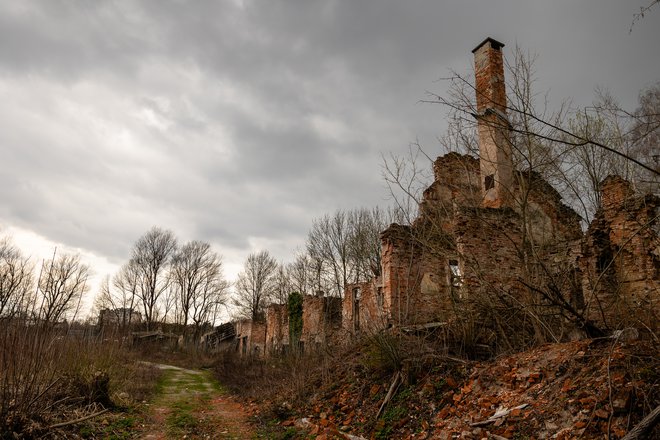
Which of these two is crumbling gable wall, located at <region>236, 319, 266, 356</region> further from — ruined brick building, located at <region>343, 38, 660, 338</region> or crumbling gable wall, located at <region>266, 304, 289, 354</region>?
ruined brick building, located at <region>343, 38, 660, 338</region>

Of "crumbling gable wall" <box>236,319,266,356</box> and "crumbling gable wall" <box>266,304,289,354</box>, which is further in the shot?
"crumbling gable wall" <box>236,319,266,356</box>

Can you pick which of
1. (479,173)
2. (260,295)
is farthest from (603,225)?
(260,295)

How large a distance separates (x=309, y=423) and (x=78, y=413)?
4.01 meters

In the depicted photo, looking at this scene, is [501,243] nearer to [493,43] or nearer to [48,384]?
[493,43]

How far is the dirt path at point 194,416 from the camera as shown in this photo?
8430 millimetres

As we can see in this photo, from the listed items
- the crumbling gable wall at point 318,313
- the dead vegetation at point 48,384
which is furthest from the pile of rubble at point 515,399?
the crumbling gable wall at point 318,313

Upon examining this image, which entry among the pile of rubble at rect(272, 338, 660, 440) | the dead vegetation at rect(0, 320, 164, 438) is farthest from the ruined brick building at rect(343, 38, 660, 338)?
the dead vegetation at rect(0, 320, 164, 438)

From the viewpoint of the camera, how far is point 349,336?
11.5m

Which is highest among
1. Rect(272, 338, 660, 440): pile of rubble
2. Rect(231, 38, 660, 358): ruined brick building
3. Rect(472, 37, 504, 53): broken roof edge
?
Rect(472, 37, 504, 53): broken roof edge

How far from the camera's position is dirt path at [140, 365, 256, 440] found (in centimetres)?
843

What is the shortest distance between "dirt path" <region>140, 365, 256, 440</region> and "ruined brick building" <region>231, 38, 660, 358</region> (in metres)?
2.88

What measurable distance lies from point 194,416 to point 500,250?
9060 millimetres

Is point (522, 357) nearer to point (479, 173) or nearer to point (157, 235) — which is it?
point (479, 173)

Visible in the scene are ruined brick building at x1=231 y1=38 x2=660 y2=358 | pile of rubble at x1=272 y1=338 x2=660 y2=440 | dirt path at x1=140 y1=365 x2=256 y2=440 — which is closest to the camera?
pile of rubble at x1=272 y1=338 x2=660 y2=440
